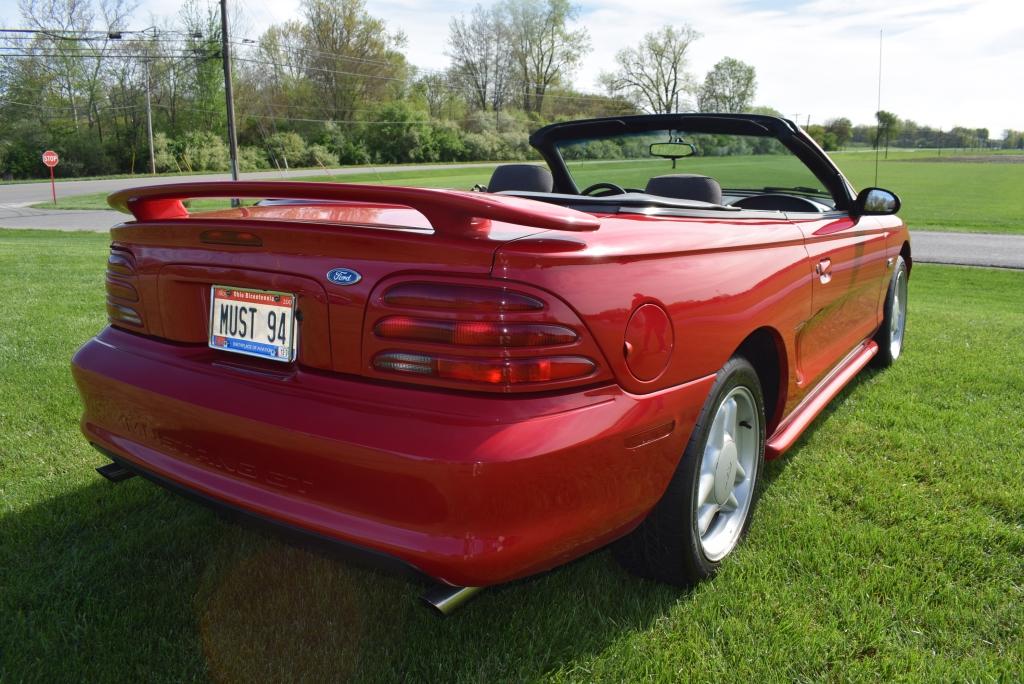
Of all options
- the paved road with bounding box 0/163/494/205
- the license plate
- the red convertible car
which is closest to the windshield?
the red convertible car

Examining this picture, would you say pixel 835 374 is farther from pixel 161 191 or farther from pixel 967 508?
pixel 161 191

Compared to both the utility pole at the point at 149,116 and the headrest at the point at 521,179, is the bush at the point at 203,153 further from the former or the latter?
the headrest at the point at 521,179

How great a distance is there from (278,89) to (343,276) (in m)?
47.0

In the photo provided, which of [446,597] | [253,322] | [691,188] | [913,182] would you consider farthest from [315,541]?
[913,182]

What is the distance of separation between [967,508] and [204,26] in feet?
147

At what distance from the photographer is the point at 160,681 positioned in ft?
6.07

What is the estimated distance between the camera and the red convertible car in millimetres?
1561

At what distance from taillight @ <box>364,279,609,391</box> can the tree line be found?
28.2 metres

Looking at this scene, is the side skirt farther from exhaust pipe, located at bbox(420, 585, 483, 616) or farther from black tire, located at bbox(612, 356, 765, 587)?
exhaust pipe, located at bbox(420, 585, 483, 616)

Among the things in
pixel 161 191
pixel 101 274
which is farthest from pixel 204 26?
pixel 161 191

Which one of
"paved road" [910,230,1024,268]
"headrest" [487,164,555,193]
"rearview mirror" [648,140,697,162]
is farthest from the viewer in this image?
"paved road" [910,230,1024,268]

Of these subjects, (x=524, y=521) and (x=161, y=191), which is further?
(x=161, y=191)

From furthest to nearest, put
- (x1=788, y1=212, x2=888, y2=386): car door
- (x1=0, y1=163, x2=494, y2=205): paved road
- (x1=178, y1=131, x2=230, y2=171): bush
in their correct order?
(x1=178, y1=131, x2=230, y2=171): bush < (x1=0, y1=163, x2=494, y2=205): paved road < (x1=788, y1=212, x2=888, y2=386): car door

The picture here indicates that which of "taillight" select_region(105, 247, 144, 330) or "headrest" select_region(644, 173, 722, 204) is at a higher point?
"headrest" select_region(644, 173, 722, 204)
